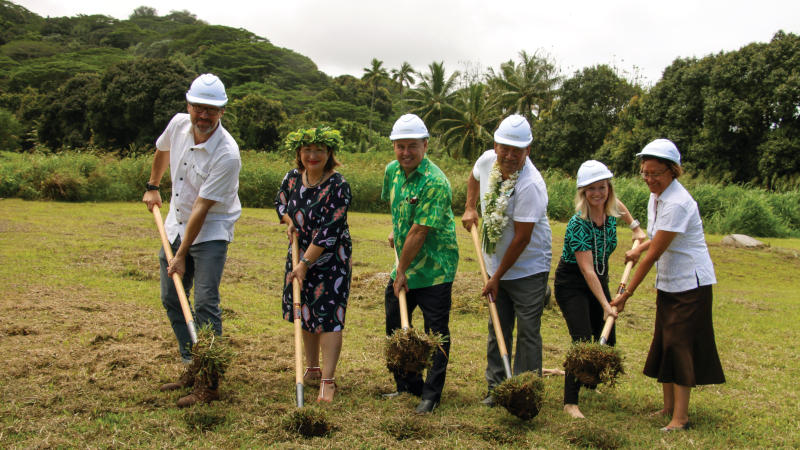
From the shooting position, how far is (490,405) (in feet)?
14.3

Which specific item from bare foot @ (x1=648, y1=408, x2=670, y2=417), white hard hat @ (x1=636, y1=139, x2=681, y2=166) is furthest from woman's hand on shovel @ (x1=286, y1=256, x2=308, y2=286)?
bare foot @ (x1=648, y1=408, x2=670, y2=417)

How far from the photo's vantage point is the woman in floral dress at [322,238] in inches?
164

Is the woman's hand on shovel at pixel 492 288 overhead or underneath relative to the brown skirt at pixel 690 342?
overhead

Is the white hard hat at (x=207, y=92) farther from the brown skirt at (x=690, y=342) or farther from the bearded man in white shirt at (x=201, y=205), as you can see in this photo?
the brown skirt at (x=690, y=342)

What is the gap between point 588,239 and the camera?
436 centimetres

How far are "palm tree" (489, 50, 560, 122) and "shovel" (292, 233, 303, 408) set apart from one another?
41425mm

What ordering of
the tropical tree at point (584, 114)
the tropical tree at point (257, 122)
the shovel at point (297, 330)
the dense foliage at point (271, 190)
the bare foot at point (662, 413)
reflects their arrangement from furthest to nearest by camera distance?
the tropical tree at point (584, 114), the tropical tree at point (257, 122), the dense foliage at point (271, 190), the bare foot at point (662, 413), the shovel at point (297, 330)

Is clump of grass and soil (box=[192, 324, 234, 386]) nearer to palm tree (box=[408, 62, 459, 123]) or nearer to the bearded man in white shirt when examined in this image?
the bearded man in white shirt

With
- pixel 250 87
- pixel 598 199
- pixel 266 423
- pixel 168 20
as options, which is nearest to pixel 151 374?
pixel 266 423

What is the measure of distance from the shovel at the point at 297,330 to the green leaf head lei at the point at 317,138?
0.66m

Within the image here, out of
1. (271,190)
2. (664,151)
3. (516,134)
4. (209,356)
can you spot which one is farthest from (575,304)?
(271,190)

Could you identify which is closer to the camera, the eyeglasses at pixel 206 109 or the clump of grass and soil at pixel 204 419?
the clump of grass and soil at pixel 204 419

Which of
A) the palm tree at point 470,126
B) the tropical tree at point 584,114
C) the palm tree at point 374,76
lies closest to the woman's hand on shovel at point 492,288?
the tropical tree at point 584,114

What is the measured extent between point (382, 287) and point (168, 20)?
11523 cm
